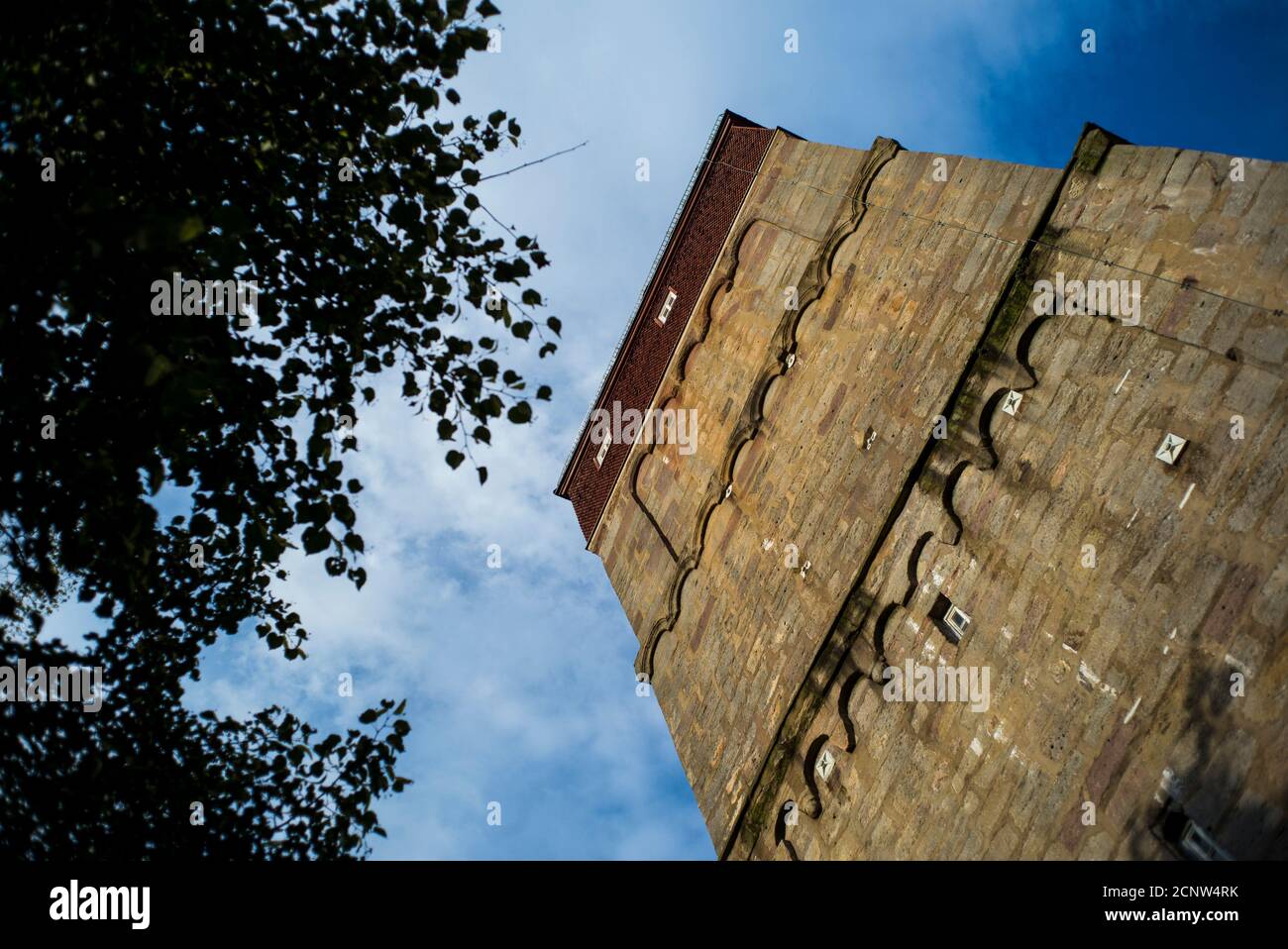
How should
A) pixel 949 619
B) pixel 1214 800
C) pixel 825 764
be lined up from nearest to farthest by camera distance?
pixel 1214 800, pixel 949 619, pixel 825 764

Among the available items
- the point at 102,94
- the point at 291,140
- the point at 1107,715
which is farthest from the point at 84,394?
the point at 1107,715

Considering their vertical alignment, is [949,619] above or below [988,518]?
below

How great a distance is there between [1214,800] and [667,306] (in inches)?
481

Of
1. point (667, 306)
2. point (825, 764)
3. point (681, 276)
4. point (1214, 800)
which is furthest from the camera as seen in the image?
point (667, 306)

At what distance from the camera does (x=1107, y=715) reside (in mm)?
6848

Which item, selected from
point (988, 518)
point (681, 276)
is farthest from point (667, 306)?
point (988, 518)

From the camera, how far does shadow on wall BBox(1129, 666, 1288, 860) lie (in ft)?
18.2

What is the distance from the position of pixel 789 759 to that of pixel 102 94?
9.82 metres

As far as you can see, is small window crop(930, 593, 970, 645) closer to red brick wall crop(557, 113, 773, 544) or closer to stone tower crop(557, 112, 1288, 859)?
stone tower crop(557, 112, 1288, 859)

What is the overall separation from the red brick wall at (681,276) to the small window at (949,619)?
26.5 ft

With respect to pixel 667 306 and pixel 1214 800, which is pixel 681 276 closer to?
pixel 667 306

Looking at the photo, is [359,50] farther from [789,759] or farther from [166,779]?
[789,759]

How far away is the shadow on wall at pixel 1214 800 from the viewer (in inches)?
219

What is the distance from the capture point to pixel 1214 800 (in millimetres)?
5922
